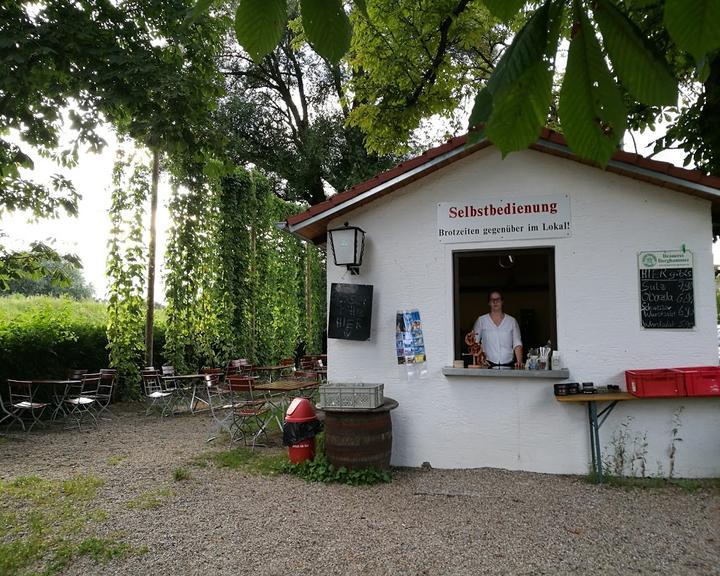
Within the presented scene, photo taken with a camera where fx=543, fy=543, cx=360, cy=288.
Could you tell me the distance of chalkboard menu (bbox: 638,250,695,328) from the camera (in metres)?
5.83

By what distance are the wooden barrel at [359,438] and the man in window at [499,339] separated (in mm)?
1530

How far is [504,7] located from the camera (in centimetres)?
104

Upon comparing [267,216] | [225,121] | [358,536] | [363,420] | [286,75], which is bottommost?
[358,536]

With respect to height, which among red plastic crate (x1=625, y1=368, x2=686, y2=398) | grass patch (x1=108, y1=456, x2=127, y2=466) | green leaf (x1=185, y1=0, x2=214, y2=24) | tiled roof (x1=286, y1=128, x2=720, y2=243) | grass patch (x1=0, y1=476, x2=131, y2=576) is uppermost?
tiled roof (x1=286, y1=128, x2=720, y2=243)

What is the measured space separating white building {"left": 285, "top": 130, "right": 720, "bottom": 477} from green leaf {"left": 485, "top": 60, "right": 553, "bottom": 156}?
5.36m

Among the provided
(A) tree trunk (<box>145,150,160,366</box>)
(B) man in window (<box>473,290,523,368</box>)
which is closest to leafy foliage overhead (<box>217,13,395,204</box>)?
(A) tree trunk (<box>145,150,160,366</box>)

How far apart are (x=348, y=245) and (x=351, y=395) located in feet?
5.81

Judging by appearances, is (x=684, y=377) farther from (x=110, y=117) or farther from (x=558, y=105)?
(x=110, y=117)

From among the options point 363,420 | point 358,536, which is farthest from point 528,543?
point 363,420

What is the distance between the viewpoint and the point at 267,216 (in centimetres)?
1578

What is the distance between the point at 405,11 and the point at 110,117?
6.56 metres

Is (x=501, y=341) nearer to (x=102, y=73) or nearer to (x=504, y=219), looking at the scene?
(x=504, y=219)

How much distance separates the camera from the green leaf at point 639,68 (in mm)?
850

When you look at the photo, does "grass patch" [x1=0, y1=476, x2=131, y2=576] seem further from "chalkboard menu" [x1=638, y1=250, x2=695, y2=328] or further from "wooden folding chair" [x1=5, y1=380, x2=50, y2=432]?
"chalkboard menu" [x1=638, y1=250, x2=695, y2=328]
